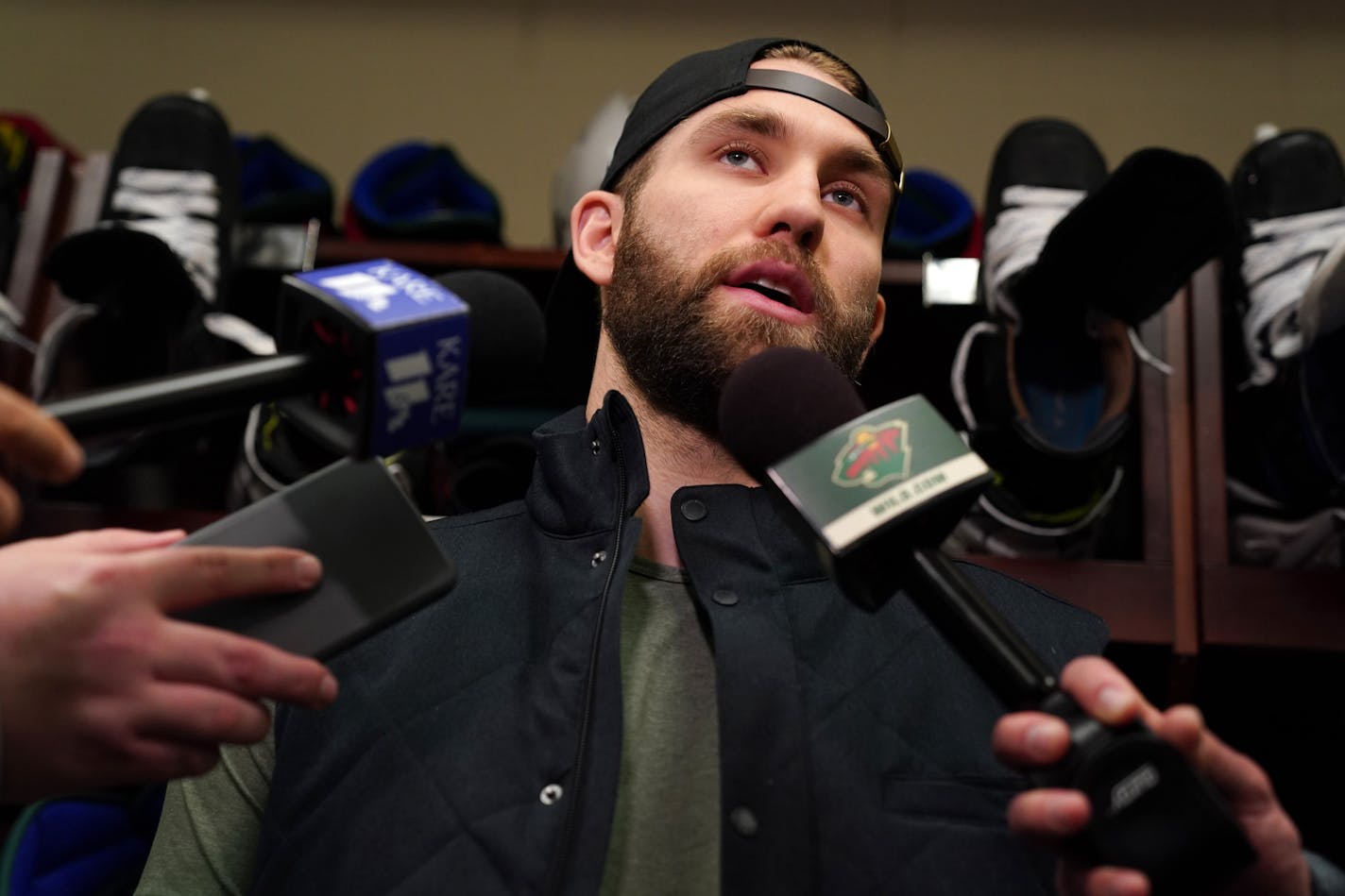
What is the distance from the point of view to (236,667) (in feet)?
1.53

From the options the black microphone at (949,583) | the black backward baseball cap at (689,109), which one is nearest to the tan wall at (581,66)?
the black backward baseball cap at (689,109)

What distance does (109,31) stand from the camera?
2.24 meters

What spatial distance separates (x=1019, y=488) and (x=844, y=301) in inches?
14.1

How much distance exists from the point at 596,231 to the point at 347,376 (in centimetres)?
64

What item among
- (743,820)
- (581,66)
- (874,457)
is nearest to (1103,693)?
(874,457)

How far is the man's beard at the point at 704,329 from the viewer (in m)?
0.89

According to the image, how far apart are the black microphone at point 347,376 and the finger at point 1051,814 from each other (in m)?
0.33

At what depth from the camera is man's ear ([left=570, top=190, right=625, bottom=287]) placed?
3.63ft

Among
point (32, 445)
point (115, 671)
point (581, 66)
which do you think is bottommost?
point (115, 671)

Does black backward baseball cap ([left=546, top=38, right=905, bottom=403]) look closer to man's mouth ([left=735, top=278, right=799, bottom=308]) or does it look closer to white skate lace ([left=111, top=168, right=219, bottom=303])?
man's mouth ([left=735, top=278, right=799, bottom=308])

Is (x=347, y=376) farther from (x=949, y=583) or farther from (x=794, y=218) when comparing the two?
(x=794, y=218)

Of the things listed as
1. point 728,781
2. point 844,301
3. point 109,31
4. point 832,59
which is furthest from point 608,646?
point 109,31

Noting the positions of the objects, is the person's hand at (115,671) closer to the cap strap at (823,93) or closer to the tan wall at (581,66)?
the cap strap at (823,93)

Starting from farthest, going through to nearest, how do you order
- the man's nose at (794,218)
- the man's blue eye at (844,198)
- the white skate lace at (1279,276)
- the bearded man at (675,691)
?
1. the white skate lace at (1279,276)
2. the man's blue eye at (844,198)
3. the man's nose at (794,218)
4. the bearded man at (675,691)
